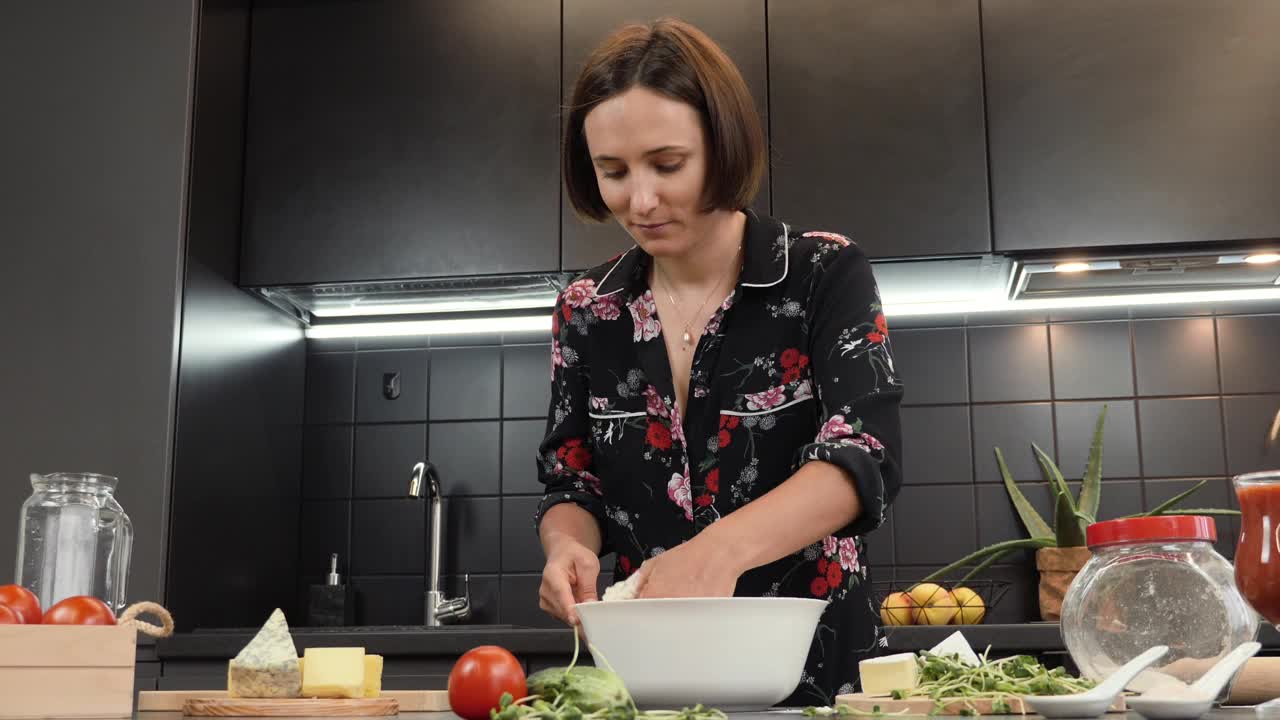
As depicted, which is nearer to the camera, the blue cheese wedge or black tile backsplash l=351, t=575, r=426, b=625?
the blue cheese wedge

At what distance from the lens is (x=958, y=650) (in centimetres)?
116

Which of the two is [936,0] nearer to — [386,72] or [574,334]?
[386,72]

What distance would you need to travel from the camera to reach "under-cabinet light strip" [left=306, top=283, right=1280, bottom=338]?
275 centimetres

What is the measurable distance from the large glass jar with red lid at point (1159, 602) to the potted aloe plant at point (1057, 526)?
59.5 inches

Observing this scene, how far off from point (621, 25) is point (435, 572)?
1258 mm

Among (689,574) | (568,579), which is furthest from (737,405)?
(689,574)

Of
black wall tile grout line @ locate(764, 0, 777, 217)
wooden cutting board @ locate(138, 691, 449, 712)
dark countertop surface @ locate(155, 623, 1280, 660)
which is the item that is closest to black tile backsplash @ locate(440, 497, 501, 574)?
dark countertop surface @ locate(155, 623, 1280, 660)

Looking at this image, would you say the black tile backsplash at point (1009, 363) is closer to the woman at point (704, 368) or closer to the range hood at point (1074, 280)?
the range hood at point (1074, 280)

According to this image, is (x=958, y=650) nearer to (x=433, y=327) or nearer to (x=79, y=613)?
(x=79, y=613)

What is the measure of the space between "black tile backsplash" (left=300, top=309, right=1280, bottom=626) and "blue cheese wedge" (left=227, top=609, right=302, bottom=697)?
168 centimetres

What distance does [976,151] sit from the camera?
2.57 m

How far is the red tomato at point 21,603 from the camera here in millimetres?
935

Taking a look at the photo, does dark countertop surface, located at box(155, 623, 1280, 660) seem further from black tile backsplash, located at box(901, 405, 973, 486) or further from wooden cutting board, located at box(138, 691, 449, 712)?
wooden cutting board, located at box(138, 691, 449, 712)

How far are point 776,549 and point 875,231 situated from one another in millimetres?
1471
